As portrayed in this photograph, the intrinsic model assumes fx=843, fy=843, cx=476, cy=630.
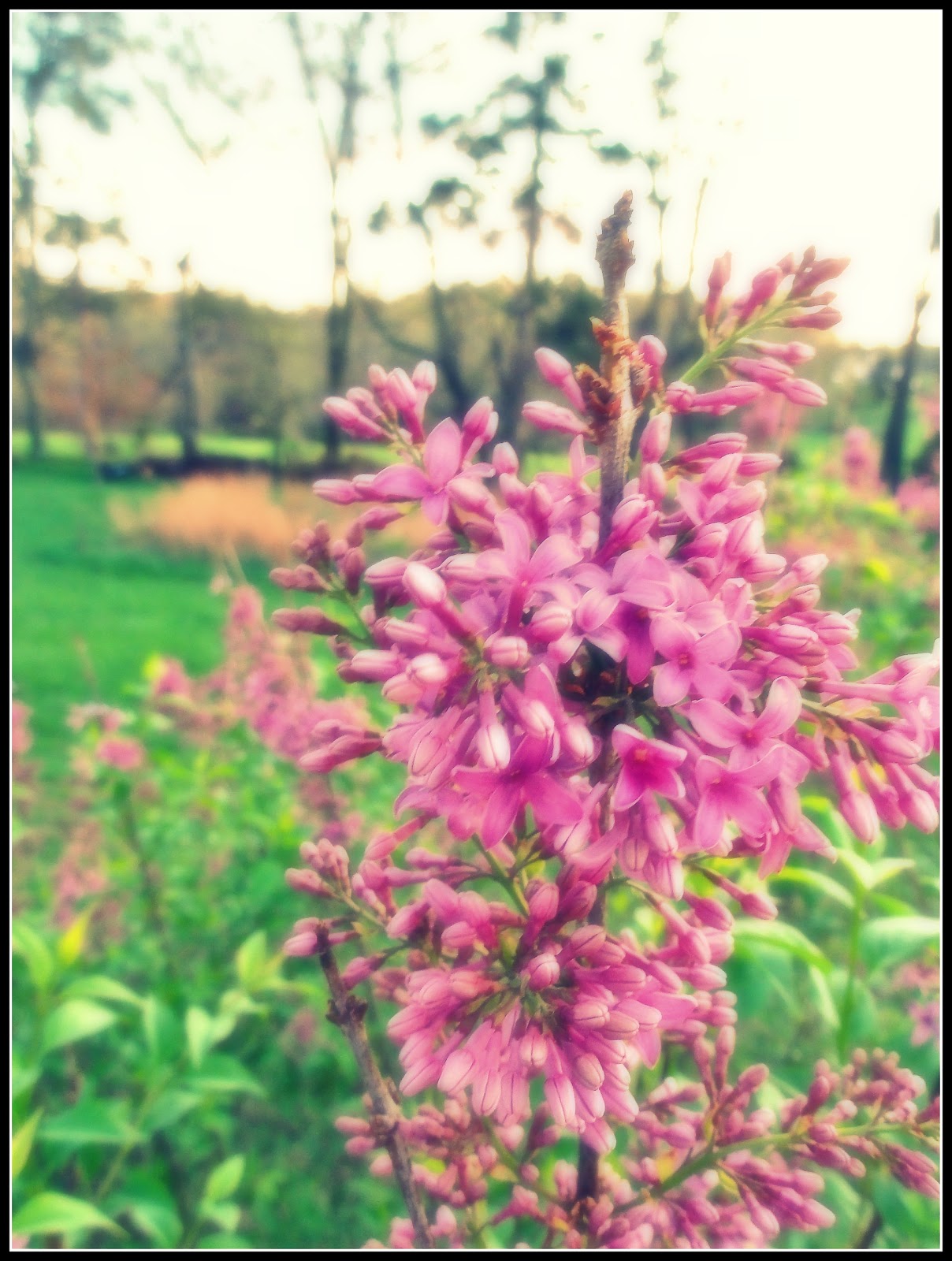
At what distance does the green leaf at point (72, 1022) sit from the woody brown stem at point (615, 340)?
5.26 feet

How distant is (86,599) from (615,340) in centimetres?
951

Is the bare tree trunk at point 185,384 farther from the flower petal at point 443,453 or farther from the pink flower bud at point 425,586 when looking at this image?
the pink flower bud at point 425,586

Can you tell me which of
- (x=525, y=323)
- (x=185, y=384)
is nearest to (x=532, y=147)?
(x=525, y=323)

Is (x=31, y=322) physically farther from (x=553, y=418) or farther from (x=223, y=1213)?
(x=553, y=418)

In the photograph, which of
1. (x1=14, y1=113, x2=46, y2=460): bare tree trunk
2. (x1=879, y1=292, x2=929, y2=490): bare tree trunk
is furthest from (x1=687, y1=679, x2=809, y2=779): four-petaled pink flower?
(x1=14, y1=113, x2=46, y2=460): bare tree trunk

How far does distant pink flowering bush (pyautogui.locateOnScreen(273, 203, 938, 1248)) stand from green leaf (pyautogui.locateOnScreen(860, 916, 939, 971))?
0.63 metres

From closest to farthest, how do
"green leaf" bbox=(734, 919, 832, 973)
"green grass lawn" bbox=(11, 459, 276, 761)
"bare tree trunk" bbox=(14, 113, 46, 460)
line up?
"green leaf" bbox=(734, 919, 832, 973) < "green grass lawn" bbox=(11, 459, 276, 761) < "bare tree trunk" bbox=(14, 113, 46, 460)

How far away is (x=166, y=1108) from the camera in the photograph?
1924 mm

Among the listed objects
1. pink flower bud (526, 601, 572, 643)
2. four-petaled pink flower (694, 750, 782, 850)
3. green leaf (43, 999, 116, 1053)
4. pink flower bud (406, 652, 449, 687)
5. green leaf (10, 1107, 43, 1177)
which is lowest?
green leaf (10, 1107, 43, 1177)

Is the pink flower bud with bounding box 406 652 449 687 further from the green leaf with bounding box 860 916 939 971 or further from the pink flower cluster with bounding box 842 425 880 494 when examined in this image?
the pink flower cluster with bounding box 842 425 880 494

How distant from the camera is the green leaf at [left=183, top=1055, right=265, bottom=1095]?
1901mm

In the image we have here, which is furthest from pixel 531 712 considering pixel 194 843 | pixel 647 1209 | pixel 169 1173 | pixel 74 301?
pixel 74 301

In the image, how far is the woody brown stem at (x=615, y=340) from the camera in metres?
0.82

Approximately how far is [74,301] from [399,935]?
1154cm
